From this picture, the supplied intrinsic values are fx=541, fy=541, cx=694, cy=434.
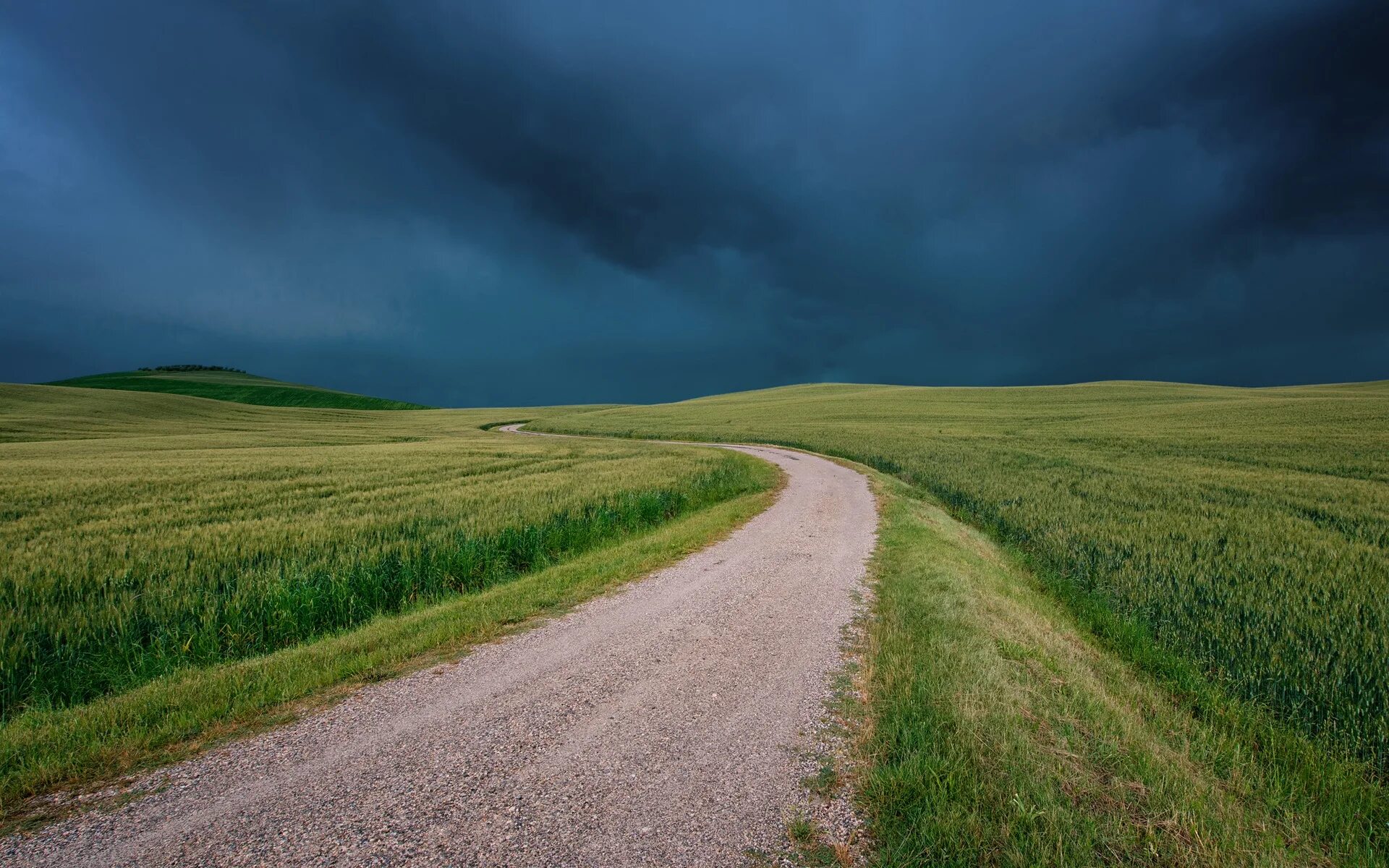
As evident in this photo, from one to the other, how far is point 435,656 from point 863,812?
514cm

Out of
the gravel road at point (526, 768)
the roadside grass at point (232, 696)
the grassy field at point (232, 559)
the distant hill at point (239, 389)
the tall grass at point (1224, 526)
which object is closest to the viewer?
the gravel road at point (526, 768)

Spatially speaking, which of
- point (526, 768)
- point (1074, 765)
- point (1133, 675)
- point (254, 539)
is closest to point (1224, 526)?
point (1133, 675)

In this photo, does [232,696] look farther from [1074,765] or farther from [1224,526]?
[1224,526]

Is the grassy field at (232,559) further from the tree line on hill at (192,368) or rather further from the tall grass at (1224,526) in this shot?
the tree line on hill at (192,368)

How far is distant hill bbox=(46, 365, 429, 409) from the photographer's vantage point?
379ft

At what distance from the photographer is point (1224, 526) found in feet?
42.3

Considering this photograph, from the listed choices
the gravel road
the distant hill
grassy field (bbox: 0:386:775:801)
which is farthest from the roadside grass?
the distant hill

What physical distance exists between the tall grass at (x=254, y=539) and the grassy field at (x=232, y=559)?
4cm

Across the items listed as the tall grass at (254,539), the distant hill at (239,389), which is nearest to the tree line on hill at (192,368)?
the distant hill at (239,389)

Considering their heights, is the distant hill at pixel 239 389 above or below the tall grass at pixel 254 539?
above

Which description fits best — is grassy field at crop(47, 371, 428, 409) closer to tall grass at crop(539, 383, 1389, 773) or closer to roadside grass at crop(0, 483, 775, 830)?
tall grass at crop(539, 383, 1389, 773)

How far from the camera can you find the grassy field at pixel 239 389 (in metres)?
116

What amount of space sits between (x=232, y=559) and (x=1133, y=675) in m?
14.2

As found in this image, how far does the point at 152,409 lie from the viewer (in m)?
58.8
